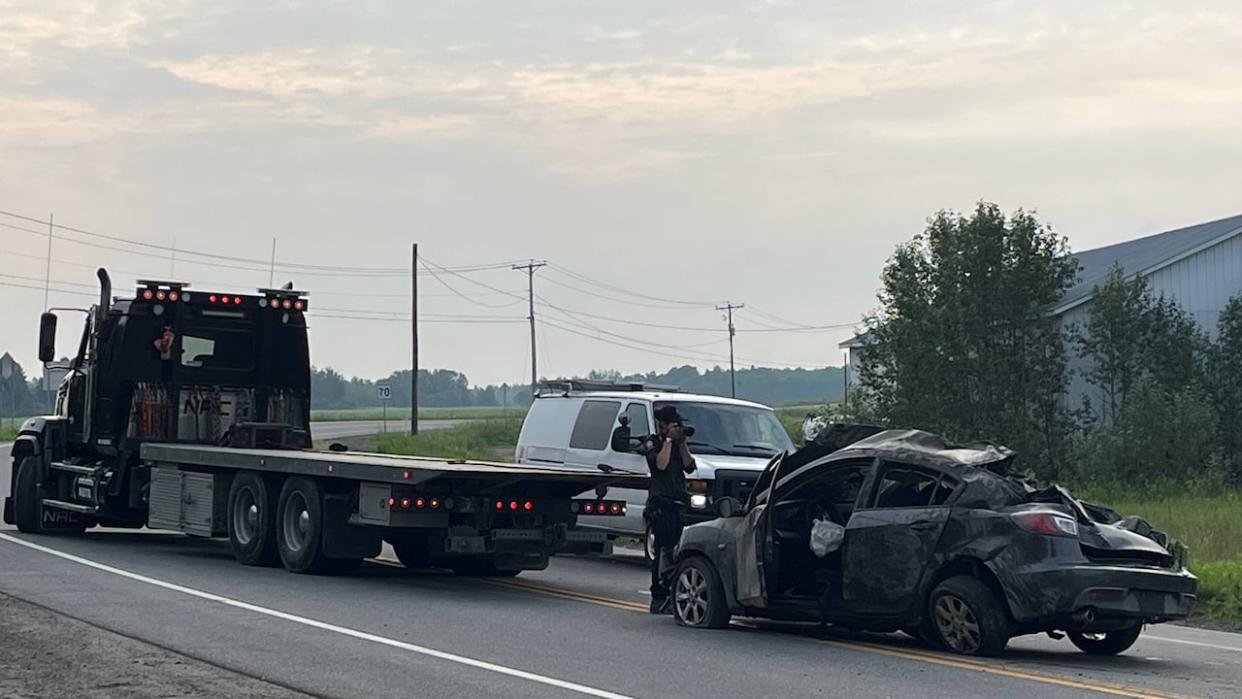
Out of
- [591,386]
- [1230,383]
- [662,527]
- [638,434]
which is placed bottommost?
[662,527]

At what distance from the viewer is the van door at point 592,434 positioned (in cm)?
2014

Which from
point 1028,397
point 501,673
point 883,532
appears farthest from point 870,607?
point 1028,397

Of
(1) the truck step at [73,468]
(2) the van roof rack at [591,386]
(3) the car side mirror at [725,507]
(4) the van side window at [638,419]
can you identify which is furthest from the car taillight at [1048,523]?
(1) the truck step at [73,468]

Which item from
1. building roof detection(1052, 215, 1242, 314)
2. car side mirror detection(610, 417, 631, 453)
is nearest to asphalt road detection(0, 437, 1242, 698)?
car side mirror detection(610, 417, 631, 453)

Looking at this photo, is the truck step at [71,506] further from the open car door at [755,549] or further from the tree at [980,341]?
the tree at [980,341]

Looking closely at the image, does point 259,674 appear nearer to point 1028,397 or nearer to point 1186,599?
point 1186,599

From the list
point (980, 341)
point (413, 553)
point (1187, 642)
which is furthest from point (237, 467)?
point (980, 341)

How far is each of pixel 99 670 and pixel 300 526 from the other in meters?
6.56

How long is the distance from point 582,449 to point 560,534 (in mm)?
4276

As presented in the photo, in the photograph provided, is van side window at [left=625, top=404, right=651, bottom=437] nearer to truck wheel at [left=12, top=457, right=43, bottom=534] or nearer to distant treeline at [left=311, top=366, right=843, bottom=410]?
truck wheel at [left=12, top=457, right=43, bottom=534]

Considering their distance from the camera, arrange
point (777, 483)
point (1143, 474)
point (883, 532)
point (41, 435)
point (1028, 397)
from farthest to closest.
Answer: point (1028, 397), point (1143, 474), point (41, 435), point (777, 483), point (883, 532)

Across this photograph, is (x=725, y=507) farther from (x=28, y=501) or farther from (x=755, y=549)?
(x=28, y=501)

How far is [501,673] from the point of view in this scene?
10.5 metres

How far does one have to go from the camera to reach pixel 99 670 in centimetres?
1054
